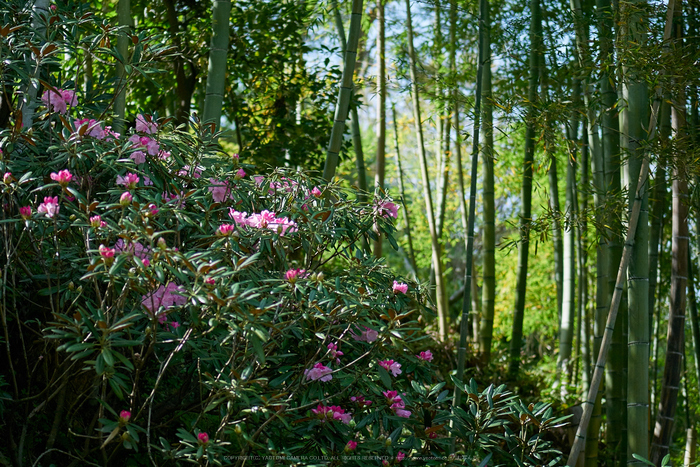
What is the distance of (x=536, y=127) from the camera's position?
2.21m

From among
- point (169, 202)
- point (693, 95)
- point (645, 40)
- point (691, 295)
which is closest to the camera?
point (169, 202)

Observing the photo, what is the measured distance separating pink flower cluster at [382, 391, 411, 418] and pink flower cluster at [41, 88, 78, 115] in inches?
44.9

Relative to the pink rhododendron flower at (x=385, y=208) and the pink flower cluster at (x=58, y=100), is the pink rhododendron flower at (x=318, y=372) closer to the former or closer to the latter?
the pink rhododendron flower at (x=385, y=208)

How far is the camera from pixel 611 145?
2346 millimetres

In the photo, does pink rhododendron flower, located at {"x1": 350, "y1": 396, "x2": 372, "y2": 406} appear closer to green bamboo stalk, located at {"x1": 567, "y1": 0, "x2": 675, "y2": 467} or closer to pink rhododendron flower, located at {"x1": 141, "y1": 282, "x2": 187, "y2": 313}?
pink rhododendron flower, located at {"x1": 141, "y1": 282, "x2": 187, "y2": 313}

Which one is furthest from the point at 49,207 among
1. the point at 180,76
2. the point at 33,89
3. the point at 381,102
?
the point at 381,102

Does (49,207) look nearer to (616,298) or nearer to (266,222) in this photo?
(266,222)

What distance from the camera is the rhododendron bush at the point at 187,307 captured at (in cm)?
128

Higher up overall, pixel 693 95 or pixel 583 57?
pixel 583 57

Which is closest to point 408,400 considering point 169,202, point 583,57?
point 169,202

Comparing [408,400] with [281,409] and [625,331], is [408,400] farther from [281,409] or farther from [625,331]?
[625,331]

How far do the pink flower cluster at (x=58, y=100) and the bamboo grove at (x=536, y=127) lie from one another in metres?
0.12

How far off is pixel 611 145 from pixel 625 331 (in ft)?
2.53

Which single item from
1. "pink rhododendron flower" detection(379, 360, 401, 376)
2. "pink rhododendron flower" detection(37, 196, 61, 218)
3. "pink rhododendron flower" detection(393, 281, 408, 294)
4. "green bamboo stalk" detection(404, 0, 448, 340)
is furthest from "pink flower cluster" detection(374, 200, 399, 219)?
"green bamboo stalk" detection(404, 0, 448, 340)
